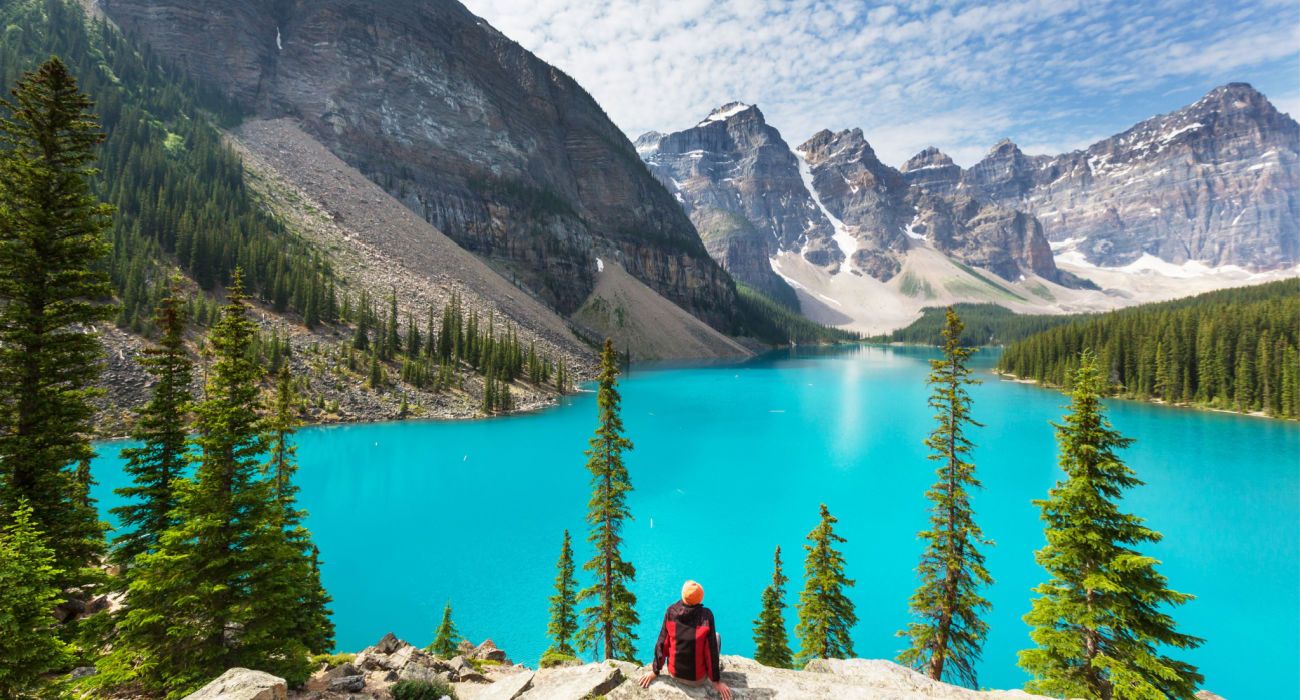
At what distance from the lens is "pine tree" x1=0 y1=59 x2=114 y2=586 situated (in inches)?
480

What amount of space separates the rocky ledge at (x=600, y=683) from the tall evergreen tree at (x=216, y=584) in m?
1.61

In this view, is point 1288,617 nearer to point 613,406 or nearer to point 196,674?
point 613,406

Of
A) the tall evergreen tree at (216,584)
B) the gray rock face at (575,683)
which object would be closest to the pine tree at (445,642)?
the tall evergreen tree at (216,584)

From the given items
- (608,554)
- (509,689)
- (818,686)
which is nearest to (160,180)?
(608,554)

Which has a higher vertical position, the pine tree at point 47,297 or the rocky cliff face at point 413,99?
the rocky cliff face at point 413,99

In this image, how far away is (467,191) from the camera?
149500 mm

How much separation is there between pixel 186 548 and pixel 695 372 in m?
124

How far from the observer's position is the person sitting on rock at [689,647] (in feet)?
26.4

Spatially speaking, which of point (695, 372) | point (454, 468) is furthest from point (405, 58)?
point (454, 468)

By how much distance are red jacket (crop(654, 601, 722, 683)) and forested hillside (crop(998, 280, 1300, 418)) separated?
286 feet

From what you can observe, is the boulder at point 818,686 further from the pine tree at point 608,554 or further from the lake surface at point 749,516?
the lake surface at point 749,516

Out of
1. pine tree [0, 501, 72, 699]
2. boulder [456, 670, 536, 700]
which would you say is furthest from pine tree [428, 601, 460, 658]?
pine tree [0, 501, 72, 699]

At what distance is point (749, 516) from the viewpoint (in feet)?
120

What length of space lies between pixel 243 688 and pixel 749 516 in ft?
105
